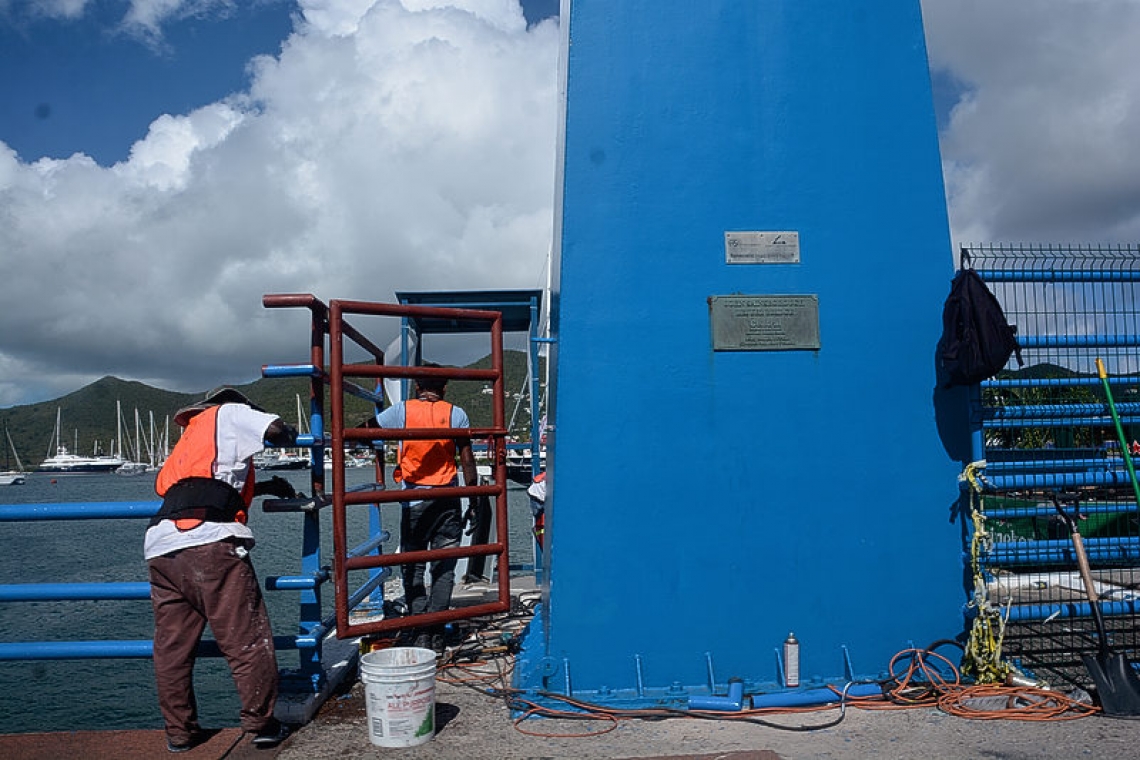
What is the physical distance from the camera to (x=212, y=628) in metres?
3.89

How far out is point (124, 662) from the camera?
927 cm

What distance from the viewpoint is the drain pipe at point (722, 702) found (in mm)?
4188

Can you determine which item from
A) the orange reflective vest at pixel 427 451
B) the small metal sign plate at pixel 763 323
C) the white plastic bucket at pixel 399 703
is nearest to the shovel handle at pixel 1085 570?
the small metal sign plate at pixel 763 323

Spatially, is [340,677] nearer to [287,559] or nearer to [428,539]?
[428,539]

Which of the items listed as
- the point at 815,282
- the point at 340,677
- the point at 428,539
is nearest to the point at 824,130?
the point at 815,282

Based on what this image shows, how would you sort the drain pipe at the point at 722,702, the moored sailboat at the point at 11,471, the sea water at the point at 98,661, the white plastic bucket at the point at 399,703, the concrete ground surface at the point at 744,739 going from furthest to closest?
1. the moored sailboat at the point at 11,471
2. the sea water at the point at 98,661
3. the drain pipe at the point at 722,702
4. the white plastic bucket at the point at 399,703
5. the concrete ground surface at the point at 744,739

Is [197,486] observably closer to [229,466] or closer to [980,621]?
[229,466]

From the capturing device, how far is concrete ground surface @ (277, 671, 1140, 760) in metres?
3.60

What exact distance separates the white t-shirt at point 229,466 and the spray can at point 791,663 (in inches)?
112

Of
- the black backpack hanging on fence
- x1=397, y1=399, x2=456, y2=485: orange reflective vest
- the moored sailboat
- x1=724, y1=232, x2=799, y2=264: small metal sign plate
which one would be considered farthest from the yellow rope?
the moored sailboat

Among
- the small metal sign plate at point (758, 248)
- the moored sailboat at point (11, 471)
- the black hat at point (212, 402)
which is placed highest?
the small metal sign plate at point (758, 248)

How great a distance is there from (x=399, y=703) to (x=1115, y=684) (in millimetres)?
3461

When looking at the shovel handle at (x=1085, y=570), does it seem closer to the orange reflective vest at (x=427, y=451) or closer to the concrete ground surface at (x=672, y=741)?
the concrete ground surface at (x=672, y=741)

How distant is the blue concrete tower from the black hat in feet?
5.66
